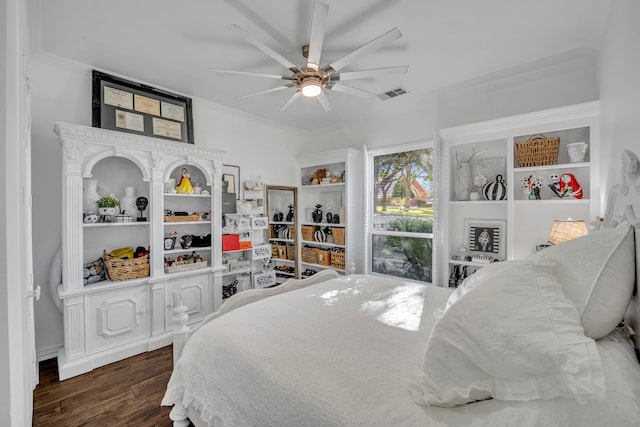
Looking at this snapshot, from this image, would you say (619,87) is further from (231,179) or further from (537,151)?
(231,179)

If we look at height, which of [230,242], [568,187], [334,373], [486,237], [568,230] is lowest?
[334,373]

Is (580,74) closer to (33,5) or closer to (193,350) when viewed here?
(193,350)

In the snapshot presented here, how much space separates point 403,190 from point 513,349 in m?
2.95

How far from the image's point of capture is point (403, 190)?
3.62 meters

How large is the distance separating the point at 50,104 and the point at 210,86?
4.62 ft

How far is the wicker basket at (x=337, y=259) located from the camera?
394 cm

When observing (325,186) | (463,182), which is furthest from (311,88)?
(325,186)

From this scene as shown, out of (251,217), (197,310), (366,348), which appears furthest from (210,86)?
(366,348)

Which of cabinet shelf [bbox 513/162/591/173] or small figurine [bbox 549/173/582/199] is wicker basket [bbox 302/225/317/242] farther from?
small figurine [bbox 549/173/582/199]

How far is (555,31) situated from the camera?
80.0 inches

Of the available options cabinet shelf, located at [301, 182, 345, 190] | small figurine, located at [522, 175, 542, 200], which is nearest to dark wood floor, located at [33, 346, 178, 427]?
cabinet shelf, located at [301, 182, 345, 190]

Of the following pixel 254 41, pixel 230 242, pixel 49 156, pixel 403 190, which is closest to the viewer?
pixel 254 41

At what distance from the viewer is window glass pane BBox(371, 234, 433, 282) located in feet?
11.4

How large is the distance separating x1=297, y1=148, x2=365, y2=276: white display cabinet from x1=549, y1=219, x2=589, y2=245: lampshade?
2111mm
